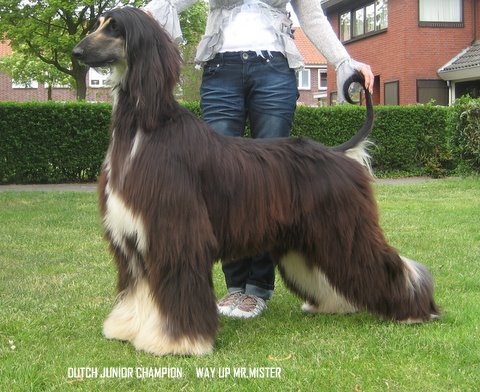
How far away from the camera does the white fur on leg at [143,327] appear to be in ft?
9.13

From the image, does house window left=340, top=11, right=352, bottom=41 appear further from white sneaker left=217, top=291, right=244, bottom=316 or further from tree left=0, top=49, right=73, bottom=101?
white sneaker left=217, top=291, right=244, bottom=316

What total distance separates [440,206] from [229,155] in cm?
559

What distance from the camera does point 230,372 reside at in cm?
262

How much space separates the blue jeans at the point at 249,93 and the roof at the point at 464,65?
13542 mm

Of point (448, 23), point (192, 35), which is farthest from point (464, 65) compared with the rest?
point (192, 35)

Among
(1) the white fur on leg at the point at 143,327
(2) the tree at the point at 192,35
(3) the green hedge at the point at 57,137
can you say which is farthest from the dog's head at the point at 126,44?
(2) the tree at the point at 192,35

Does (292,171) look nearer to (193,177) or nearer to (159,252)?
(193,177)

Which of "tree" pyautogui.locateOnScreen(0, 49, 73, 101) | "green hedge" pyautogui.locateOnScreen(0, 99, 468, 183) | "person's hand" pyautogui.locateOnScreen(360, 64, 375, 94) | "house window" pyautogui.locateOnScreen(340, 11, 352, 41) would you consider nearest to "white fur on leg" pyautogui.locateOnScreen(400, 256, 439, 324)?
"person's hand" pyautogui.locateOnScreen(360, 64, 375, 94)

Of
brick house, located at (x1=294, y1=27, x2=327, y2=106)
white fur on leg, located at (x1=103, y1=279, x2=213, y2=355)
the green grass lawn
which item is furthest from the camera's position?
brick house, located at (x1=294, y1=27, x2=327, y2=106)

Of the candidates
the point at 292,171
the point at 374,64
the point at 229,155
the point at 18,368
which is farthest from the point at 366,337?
the point at 374,64

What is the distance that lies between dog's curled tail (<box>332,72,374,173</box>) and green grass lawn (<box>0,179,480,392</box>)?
88cm

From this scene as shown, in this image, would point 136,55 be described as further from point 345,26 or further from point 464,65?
point 345,26

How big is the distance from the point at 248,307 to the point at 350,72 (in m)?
1.44

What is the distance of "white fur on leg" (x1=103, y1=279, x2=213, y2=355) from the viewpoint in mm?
2783
